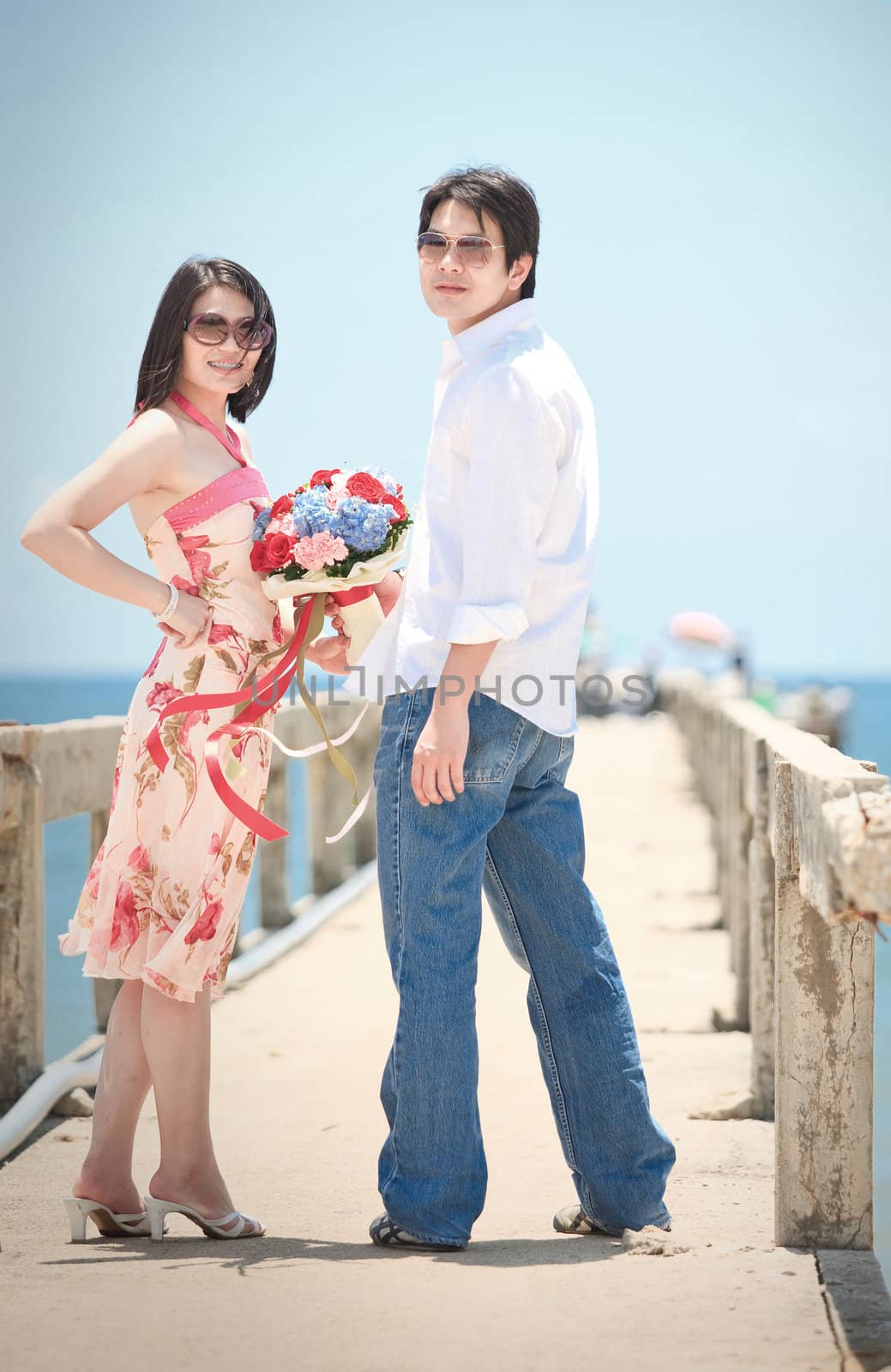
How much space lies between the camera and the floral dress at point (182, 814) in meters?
3.25

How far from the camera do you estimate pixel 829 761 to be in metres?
2.93

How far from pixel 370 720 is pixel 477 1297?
7124 millimetres

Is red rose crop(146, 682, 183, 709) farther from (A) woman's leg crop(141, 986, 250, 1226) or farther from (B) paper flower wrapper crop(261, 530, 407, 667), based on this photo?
(A) woman's leg crop(141, 986, 250, 1226)

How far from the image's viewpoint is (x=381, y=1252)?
301 centimetres

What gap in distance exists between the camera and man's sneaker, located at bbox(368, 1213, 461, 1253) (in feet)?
9.83

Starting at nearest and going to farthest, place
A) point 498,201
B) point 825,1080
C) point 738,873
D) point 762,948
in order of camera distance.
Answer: point 825,1080 < point 498,201 < point 762,948 < point 738,873


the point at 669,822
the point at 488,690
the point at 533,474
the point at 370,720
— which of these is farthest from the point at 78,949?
the point at 669,822

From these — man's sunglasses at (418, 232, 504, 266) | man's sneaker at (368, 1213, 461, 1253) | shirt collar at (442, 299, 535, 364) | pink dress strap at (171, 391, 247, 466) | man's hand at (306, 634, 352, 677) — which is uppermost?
man's sunglasses at (418, 232, 504, 266)

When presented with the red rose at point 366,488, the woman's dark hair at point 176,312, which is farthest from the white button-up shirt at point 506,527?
the woman's dark hair at point 176,312

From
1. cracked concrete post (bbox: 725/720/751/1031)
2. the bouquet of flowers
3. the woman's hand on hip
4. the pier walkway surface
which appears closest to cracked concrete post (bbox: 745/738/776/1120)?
the pier walkway surface

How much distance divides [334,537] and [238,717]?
425mm

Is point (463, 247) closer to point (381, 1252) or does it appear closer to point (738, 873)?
point (381, 1252)

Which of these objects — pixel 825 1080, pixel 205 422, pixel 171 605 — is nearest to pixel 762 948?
pixel 825 1080

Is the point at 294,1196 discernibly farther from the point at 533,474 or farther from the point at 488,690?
the point at 533,474
